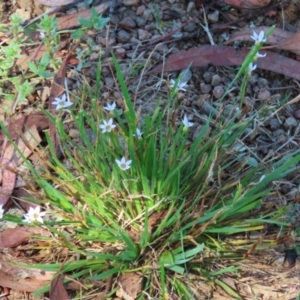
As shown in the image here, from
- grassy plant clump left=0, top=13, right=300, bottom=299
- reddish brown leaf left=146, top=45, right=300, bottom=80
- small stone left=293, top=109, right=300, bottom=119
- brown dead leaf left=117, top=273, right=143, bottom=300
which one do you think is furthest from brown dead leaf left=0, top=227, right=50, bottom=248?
small stone left=293, top=109, right=300, bottom=119

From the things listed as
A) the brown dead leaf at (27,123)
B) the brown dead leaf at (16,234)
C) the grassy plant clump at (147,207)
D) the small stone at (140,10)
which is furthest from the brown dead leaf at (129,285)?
the small stone at (140,10)

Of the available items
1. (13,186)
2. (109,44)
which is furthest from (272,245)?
(109,44)

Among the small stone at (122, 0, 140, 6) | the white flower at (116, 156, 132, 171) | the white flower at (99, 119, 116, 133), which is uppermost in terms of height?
the white flower at (99, 119, 116, 133)

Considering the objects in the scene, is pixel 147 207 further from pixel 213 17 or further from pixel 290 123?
pixel 213 17

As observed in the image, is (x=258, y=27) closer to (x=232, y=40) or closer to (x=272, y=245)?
(x=232, y=40)

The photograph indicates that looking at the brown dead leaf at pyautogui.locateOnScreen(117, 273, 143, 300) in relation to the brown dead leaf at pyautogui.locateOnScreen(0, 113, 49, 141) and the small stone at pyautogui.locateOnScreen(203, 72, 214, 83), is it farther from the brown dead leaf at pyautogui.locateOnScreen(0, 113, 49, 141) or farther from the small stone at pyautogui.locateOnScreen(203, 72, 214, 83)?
the small stone at pyautogui.locateOnScreen(203, 72, 214, 83)

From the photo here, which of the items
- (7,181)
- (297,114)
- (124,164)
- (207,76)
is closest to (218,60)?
(207,76)
